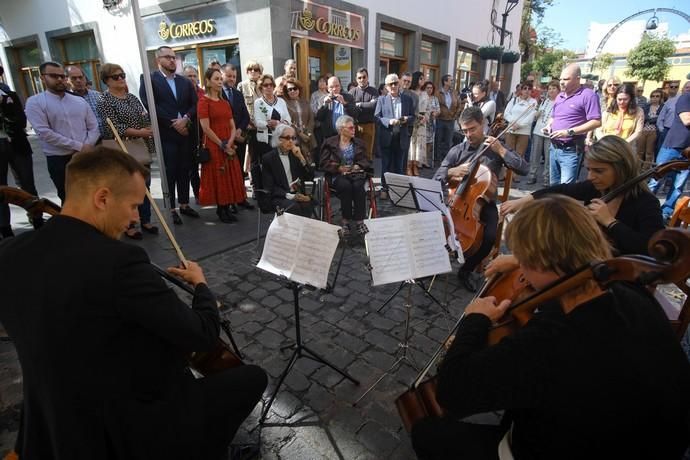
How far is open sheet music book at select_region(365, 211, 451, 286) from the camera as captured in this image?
2203 mm

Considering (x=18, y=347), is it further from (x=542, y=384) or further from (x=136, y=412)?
(x=542, y=384)

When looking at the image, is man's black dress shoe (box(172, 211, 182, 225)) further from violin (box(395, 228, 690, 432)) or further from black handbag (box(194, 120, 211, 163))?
violin (box(395, 228, 690, 432))

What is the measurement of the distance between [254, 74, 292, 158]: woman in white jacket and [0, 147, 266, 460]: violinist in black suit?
437cm

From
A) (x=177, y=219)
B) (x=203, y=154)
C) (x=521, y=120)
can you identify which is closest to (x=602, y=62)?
(x=521, y=120)

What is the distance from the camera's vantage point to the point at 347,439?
206 cm

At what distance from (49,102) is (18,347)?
3.74m

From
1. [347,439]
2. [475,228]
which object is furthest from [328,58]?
[347,439]

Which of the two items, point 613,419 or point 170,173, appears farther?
point 170,173

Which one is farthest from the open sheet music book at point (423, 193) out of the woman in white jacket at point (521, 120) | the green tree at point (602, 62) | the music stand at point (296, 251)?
the green tree at point (602, 62)

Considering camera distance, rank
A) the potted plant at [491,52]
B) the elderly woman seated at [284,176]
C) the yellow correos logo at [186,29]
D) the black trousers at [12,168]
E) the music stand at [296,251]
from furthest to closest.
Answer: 1. the potted plant at [491,52]
2. the yellow correos logo at [186,29]
3. the elderly woman seated at [284,176]
4. the black trousers at [12,168]
5. the music stand at [296,251]

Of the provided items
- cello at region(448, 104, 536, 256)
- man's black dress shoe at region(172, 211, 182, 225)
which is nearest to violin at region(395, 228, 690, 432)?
cello at region(448, 104, 536, 256)

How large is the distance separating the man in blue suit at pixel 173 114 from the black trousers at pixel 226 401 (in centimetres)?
361

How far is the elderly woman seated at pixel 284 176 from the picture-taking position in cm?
434

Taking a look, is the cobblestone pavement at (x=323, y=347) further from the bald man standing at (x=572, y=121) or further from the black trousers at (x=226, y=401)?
the bald man standing at (x=572, y=121)
